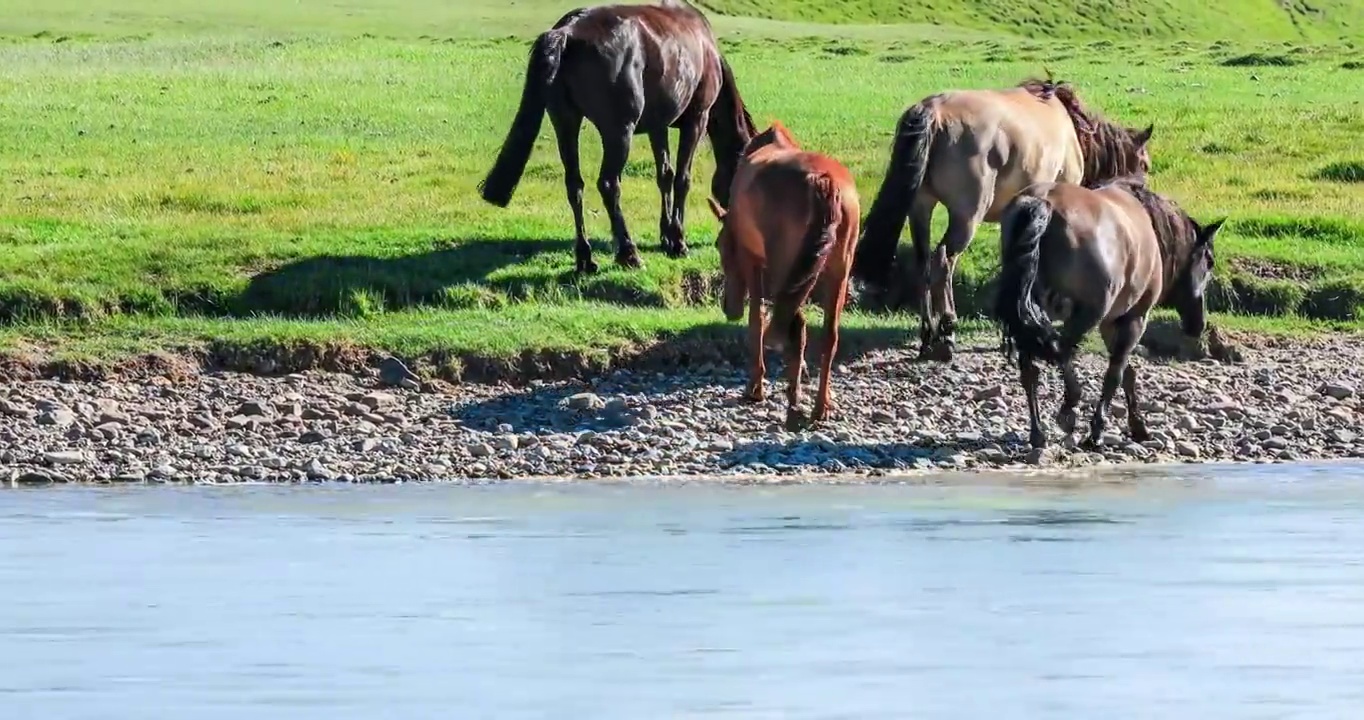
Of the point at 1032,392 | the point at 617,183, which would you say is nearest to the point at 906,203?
the point at 1032,392

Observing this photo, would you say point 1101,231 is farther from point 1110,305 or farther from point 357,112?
point 357,112

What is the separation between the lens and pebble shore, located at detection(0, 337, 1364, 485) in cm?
1271

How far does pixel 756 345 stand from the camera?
13.8m

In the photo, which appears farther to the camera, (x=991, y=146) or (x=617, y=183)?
(x=617, y=183)

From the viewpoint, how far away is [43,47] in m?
45.0

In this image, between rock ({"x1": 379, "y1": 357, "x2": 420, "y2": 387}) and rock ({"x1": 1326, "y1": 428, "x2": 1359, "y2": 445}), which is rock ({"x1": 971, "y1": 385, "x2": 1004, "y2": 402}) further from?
rock ({"x1": 379, "y1": 357, "x2": 420, "y2": 387})

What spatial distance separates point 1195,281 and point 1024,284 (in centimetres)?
213

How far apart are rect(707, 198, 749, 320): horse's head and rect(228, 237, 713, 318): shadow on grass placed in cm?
229

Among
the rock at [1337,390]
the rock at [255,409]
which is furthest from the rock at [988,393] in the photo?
the rock at [255,409]

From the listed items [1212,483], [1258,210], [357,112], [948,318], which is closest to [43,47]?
[357,112]

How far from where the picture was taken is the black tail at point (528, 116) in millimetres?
15781

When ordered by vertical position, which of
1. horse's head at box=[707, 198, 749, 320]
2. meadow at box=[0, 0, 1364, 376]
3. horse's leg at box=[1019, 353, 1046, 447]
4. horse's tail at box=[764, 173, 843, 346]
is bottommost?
meadow at box=[0, 0, 1364, 376]

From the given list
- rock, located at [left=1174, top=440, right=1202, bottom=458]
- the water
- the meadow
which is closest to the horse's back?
the meadow

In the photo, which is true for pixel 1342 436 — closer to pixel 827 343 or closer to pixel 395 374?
pixel 827 343
